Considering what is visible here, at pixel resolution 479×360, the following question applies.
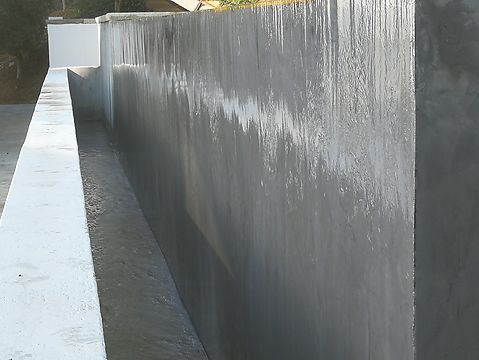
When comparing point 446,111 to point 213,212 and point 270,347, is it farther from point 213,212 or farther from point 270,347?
point 213,212

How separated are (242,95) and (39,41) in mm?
34310

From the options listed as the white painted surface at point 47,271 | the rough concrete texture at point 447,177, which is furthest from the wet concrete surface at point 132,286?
the rough concrete texture at point 447,177

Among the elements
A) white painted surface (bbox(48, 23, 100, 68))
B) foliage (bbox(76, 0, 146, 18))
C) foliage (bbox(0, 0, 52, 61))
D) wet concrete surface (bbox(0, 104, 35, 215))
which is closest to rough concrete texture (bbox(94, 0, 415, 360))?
wet concrete surface (bbox(0, 104, 35, 215))

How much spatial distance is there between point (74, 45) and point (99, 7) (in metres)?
13.4

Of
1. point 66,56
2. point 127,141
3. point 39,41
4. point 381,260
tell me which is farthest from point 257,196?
point 39,41

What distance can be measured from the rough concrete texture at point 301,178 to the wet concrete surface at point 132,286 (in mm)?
276

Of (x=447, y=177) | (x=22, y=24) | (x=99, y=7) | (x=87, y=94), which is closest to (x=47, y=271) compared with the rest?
(x=447, y=177)

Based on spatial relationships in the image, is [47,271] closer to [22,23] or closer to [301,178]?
[301,178]

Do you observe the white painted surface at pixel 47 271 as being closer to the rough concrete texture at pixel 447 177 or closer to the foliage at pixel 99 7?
the rough concrete texture at pixel 447 177

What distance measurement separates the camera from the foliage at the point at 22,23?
3519 cm

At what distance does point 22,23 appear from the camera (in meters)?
35.6

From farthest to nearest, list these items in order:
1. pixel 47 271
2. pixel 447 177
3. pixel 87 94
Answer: pixel 87 94 → pixel 47 271 → pixel 447 177

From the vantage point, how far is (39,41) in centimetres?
3653

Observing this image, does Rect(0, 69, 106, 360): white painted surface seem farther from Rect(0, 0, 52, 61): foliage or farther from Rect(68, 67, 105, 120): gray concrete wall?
Rect(0, 0, 52, 61): foliage
